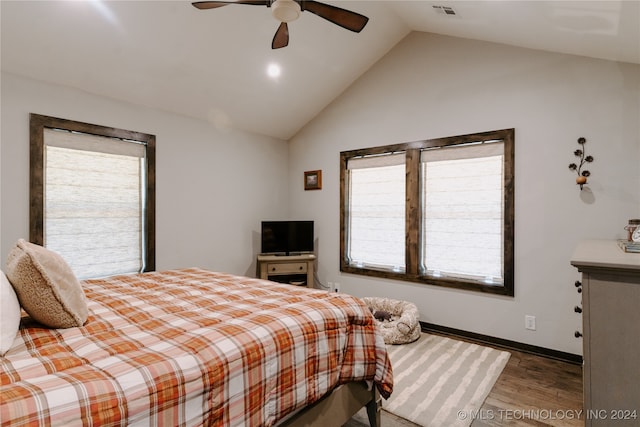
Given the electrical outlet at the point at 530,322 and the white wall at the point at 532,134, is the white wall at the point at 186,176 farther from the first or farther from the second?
the electrical outlet at the point at 530,322

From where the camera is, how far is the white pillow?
117 cm

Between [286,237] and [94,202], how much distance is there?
2.20 metres

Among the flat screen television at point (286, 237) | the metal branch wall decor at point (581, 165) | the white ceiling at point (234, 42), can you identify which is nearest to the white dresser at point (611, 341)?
the white ceiling at point (234, 42)

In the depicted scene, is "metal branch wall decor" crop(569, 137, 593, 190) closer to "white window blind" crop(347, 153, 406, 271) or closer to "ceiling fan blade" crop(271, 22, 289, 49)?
"white window blind" crop(347, 153, 406, 271)

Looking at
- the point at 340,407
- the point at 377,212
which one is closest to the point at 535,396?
the point at 340,407

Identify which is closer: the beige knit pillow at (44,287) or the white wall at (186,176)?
the beige knit pillow at (44,287)

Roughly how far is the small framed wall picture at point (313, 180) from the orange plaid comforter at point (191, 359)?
2800 millimetres

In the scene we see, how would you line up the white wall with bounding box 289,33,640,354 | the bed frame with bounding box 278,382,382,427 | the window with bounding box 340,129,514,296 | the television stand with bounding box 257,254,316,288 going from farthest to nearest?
1. the television stand with bounding box 257,254,316,288
2. the window with bounding box 340,129,514,296
3. the white wall with bounding box 289,33,640,354
4. the bed frame with bounding box 278,382,382,427

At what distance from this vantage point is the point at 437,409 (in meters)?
2.23

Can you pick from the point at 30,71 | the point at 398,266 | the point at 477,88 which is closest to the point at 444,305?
the point at 398,266

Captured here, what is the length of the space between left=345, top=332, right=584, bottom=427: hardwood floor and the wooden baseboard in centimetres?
7

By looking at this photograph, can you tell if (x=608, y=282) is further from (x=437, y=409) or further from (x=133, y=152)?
(x=133, y=152)

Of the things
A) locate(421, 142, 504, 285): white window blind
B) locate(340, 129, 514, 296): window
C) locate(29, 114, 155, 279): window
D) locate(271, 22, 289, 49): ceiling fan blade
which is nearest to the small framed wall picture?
locate(340, 129, 514, 296): window

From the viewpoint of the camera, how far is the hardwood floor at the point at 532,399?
6.92ft
